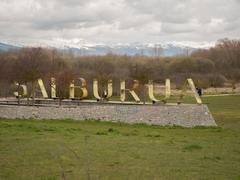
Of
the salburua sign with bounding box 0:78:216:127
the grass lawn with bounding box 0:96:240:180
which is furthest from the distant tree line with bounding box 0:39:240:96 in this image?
the grass lawn with bounding box 0:96:240:180

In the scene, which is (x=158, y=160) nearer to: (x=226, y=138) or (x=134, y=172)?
(x=134, y=172)

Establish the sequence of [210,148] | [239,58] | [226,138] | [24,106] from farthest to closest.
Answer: [239,58] < [24,106] < [226,138] < [210,148]

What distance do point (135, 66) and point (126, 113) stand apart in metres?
45.1

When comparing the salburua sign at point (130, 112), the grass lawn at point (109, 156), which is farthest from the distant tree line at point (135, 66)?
the grass lawn at point (109, 156)

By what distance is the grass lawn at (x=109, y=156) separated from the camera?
426 inches

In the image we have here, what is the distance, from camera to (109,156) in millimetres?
13336

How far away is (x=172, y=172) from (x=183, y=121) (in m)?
14.5

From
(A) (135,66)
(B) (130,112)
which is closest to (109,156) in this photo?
(B) (130,112)

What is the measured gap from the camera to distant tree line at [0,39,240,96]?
57666mm

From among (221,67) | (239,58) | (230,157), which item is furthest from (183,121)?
(239,58)

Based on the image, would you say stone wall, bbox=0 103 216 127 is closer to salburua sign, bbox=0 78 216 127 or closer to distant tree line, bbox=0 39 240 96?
salburua sign, bbox=0 78 216 127

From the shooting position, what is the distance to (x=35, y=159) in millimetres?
12562

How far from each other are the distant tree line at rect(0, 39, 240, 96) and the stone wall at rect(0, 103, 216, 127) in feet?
45.1

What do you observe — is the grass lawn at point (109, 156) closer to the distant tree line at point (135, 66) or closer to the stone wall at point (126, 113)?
the stone wall at point (126, 113)
